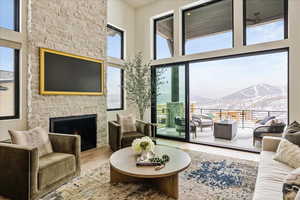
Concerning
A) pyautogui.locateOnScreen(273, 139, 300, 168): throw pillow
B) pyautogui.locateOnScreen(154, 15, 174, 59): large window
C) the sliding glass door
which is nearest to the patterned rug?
pyautogui.locateOnScreen(273, 139, 300, 168): throw pillow

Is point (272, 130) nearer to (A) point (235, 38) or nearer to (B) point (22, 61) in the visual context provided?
(A) point (235, 38)

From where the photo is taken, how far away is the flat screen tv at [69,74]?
3262 millimetres

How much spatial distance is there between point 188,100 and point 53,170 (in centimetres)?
363

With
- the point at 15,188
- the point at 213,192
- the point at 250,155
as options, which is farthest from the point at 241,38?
the point at 15,188

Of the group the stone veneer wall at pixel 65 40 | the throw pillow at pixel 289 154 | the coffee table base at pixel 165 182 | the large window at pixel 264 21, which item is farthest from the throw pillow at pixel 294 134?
the stone veneer wall at pixel 65 40

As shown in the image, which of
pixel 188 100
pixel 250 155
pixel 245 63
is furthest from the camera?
pixel 245 63

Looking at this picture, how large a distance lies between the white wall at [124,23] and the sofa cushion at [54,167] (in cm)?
244

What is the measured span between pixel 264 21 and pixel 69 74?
176 inches

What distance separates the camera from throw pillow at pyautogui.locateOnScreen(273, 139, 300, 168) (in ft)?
6.15

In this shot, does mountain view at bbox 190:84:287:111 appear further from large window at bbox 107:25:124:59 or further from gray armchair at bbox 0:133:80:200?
gray armchair at bbox 0:133:80:200

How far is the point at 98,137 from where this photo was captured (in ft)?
13.9

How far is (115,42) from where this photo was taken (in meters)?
5.19

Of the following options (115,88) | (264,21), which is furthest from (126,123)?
(264,21)

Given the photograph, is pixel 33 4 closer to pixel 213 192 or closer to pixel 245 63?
pixel 213 192
